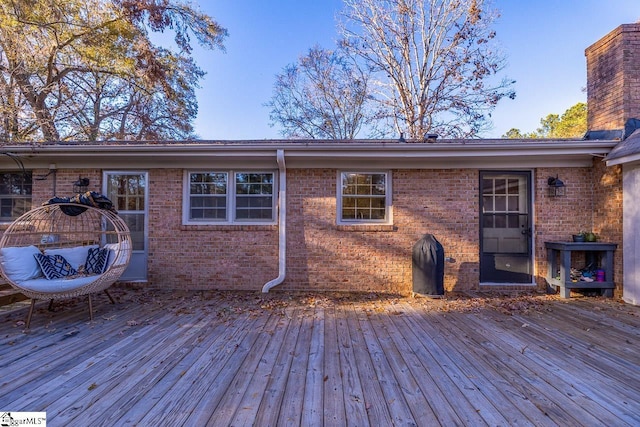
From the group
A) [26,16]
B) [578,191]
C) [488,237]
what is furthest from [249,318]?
[26,16]

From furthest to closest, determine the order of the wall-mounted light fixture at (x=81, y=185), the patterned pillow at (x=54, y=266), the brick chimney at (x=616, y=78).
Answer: the wall-mounted light fixture at (x=81, y=185) < the brick chimney at (x=616, y=78) < the patterned pillow at (x=54, y=266)

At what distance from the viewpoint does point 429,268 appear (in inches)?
198

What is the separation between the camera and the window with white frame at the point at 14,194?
5828mm

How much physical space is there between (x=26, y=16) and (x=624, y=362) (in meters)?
14.7

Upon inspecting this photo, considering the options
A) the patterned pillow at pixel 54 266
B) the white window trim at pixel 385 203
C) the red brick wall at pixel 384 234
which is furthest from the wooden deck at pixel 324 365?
the white window trim at pixel 385 203

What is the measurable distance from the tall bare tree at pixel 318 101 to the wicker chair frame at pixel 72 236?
1075cm

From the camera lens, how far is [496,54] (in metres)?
11.8

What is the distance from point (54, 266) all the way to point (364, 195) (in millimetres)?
5020

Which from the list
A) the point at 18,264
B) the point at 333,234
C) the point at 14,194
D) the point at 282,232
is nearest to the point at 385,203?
the point at 333,234

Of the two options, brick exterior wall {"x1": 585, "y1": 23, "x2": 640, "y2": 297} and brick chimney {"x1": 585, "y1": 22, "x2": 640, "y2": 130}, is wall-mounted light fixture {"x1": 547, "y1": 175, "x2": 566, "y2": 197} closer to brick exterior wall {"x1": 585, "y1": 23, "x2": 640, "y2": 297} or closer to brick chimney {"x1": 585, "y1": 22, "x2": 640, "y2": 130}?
brick exterior wall {"x1": 585, "y1": 23, "x2": 640, "y2": 297}

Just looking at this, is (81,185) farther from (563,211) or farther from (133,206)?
(563,211)

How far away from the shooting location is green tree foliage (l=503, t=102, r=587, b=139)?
1789 centimetres

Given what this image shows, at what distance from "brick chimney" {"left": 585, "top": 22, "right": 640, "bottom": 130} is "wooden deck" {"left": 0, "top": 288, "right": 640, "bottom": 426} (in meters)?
3.58
